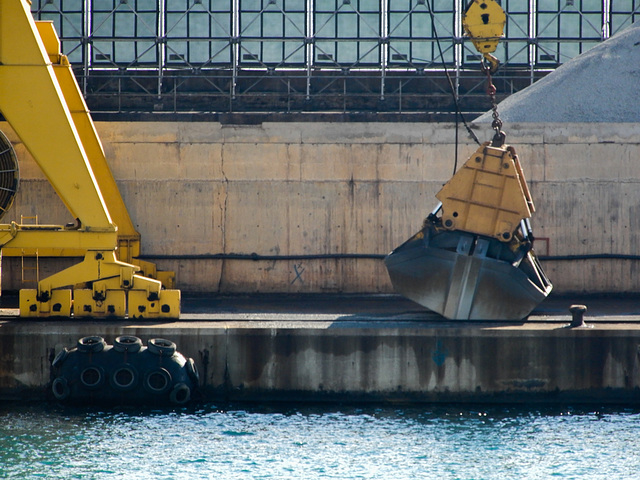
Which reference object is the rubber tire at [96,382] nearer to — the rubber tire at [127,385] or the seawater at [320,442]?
the rubber tire at [127,385]

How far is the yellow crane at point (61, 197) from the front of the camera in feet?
52.9

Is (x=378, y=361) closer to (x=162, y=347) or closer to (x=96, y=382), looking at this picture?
(x=162, y=347)

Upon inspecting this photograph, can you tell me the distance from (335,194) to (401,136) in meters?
1.95

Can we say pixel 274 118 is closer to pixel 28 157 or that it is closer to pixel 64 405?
pixel 28 157

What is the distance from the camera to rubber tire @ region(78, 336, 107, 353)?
1546 cm

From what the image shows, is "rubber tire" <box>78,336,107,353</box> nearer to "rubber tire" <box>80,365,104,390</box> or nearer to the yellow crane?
"rubber tire" <box>80,365,104,390</box>

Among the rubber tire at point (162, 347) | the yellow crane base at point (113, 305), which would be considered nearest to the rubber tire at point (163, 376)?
the rubber tire at point (162, 347)

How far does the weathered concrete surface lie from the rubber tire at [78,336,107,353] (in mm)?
480

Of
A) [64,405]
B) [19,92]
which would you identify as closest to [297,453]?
[64,405]

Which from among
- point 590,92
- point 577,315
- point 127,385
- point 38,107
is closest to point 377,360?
point 577,315

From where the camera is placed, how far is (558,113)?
861 inches

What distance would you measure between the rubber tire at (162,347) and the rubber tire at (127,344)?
18 cm

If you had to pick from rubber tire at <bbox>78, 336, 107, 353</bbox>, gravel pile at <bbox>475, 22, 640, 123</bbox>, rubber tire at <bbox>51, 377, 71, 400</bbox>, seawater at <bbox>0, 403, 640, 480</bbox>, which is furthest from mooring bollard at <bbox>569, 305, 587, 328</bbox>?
rubber tire at <bbox>51, 377, 71, 400</bbox>

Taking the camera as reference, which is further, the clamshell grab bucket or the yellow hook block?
the yellow hook block
